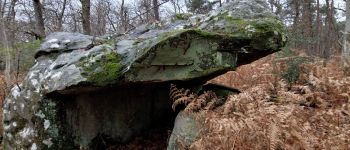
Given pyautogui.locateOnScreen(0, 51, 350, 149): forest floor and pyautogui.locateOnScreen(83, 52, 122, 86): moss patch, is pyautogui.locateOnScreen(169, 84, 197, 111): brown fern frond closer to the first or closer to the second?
pyautogui.locateOnScreen(0, 51, 350, 149): forest floor

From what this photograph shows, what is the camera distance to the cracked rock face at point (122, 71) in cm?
485

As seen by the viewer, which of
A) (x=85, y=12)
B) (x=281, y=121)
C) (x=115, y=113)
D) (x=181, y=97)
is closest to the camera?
(x=281, y=121)

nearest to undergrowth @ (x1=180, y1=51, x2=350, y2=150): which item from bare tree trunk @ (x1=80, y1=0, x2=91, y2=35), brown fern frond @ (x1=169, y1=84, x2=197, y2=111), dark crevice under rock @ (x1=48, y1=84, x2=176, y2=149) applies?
brown fern frond @ (x1=169, y1=84, x2=197, y2=111)

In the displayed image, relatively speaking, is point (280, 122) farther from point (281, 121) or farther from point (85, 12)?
point (85, 12)

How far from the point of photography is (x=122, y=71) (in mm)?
4809

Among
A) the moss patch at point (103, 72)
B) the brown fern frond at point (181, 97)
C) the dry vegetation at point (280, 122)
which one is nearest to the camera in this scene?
the dry vegetation at point (280, 122)

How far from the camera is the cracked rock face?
4848 millimetres

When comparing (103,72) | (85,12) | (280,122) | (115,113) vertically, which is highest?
(85,12)

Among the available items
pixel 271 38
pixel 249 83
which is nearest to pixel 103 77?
pixel 271 38

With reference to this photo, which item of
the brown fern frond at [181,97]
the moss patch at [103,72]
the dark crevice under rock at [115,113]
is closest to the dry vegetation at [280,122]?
the brown fern frond at [181,97]

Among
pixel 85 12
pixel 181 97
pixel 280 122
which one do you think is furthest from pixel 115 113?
pixel 85 12

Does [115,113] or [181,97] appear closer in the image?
[181,97]

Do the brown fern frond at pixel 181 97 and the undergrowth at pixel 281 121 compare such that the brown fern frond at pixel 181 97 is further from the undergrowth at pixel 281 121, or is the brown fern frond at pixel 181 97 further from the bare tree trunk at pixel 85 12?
the bare tree trunk at pixel 85 12

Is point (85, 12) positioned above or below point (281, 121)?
Answer: above
